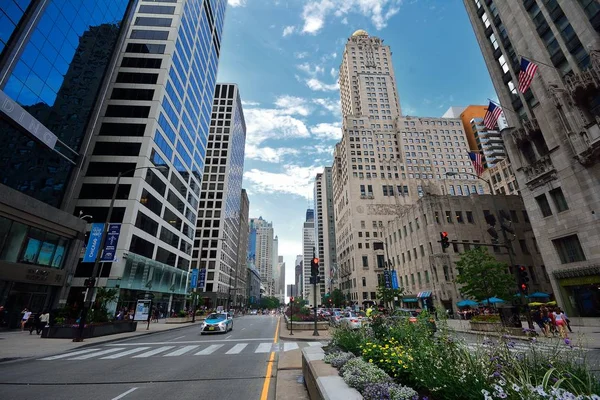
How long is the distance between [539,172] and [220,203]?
81226mm

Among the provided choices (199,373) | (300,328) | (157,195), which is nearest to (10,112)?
(157,195)

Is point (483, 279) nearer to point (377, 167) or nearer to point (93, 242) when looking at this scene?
point (93, 242)

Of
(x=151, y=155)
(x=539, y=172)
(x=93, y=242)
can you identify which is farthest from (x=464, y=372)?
(x=151, y=155)

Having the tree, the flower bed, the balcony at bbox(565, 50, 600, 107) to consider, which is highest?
the balcony at bbox(565, 50, 600, 107)

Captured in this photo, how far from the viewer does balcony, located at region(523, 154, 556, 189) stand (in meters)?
28.9

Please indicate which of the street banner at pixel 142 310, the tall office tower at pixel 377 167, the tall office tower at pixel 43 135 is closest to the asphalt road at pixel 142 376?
the tall office tower at pixel 43 135

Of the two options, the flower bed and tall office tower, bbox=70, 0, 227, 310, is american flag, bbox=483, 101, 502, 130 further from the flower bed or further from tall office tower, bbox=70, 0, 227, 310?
tall office tower, bbox=70, 0, 227, 310

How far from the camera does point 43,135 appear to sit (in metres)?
26.5

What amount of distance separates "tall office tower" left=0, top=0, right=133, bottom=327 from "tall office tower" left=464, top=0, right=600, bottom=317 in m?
46.1

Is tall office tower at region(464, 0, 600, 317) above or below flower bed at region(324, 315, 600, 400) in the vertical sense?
above

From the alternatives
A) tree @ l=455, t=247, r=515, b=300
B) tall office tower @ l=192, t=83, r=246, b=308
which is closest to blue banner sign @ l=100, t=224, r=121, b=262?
tree @ l=455, t=247, r=515, b=300

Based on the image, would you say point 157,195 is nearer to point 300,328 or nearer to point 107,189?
point 107,189

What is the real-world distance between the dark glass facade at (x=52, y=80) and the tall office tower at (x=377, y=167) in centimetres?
7111

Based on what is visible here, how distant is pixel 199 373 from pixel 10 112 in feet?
91.0
